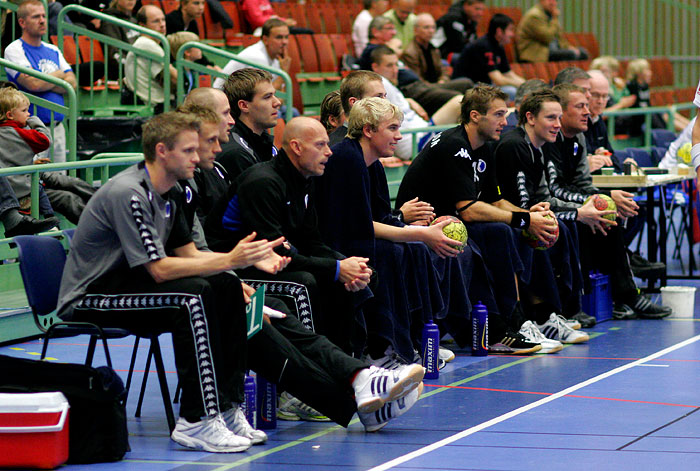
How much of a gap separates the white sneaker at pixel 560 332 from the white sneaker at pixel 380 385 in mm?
2792

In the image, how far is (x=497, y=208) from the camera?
7.58 metres

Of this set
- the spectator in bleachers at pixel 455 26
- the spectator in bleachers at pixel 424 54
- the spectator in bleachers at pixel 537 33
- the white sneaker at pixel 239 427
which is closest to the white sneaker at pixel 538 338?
the white sneaker at pixel 239 427

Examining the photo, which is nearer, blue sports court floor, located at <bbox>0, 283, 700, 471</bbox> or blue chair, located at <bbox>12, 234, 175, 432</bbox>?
blue sports court floor, located at <bbox>0, 283, 700, 471</bbox>

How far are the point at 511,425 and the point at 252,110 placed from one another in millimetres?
2227

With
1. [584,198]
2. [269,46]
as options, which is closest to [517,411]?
[584,198]

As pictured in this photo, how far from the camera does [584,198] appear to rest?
8.45m

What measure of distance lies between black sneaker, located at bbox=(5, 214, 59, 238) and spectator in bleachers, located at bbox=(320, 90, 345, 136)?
1.99 m

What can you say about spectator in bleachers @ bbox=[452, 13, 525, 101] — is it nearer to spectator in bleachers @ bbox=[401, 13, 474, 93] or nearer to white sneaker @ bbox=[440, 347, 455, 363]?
spectator in bleachers @ bbox=[401, 13, 474, 93]

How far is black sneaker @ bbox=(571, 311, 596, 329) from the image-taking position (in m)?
8.47

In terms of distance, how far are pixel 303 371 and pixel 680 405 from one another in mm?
1989

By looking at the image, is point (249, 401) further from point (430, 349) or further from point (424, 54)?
point (424, 54)

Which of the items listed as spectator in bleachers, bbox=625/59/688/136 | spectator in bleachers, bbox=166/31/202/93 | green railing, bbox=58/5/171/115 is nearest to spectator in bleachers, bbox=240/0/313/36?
spectator in bleachers, bbox=166/31/202/93

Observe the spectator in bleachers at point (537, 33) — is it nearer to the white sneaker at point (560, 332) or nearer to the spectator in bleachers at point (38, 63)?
the spectator in bleachers at point (38, 63)

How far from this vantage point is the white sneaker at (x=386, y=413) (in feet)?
17.5
